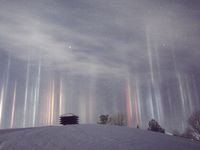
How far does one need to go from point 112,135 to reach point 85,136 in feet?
4.36

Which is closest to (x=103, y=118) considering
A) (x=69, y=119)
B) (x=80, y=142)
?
(x=69, y=119)

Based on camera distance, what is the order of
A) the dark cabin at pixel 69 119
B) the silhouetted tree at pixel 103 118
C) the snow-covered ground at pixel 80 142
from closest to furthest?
the snow-covered ground at pixel 80 142 → the dark cabin at pixel 69 119 → the silhouetted tree at pixel 103 118

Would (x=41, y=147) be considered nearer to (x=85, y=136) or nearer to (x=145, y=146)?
(x=85, y=136)

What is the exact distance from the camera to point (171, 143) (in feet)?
30.1

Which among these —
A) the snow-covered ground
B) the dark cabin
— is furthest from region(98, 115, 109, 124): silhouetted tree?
the snow-covered ground

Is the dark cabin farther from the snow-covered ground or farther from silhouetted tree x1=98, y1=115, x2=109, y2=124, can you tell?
silhouetted tree x1=98, y1=115, x2=109, y2=124

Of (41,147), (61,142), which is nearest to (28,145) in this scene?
(41,147)

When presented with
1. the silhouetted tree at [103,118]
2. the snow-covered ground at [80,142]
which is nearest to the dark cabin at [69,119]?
the snow-covered ground at [80,142]

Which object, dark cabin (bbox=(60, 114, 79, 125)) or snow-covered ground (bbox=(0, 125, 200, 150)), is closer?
snow-covered ground (bbox=(0, 125, 200, 150))

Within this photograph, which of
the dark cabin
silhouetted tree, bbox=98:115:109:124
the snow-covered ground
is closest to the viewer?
the snow-covered ground

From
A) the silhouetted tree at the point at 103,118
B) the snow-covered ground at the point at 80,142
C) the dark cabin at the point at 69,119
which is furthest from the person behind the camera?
the silhouetted tree at the point at 103,118

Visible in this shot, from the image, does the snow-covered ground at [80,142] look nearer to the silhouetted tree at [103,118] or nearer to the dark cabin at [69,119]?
the dark cabin at [69,119]

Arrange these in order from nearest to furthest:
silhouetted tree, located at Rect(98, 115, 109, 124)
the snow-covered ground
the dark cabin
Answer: the snow-covered ground
the dark cabin
silhouetted tree, located at Rect(98, 115, 109, 124)

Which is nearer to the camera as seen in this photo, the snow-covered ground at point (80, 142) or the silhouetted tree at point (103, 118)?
the snow-covered ground at point (80, 142)
